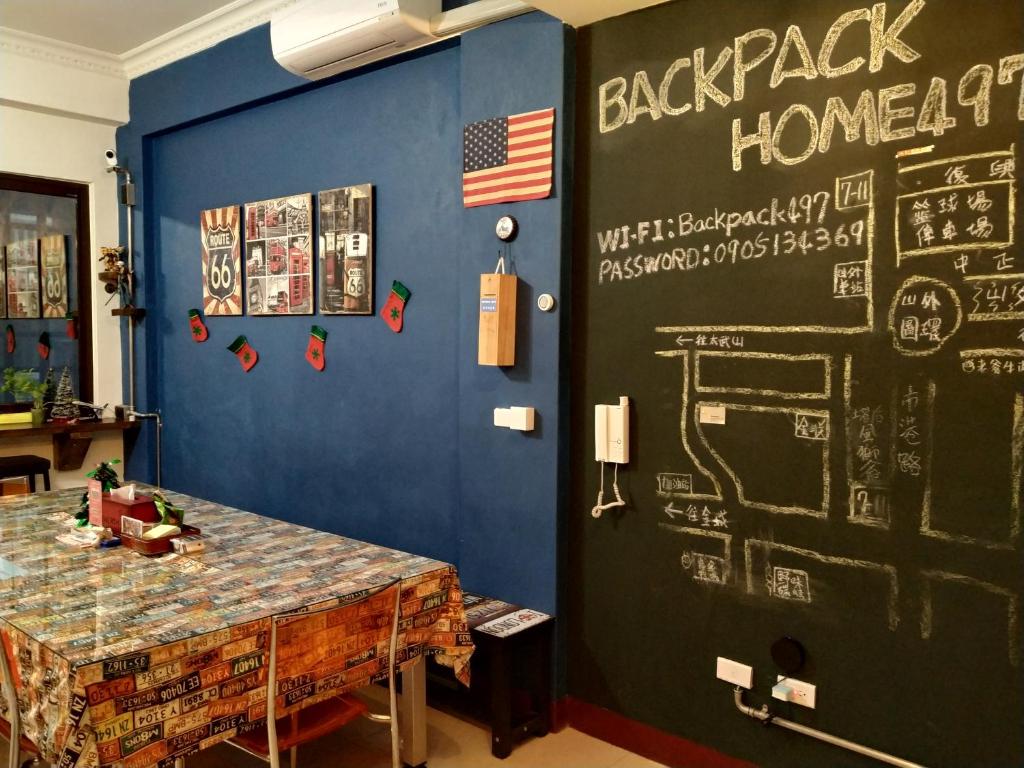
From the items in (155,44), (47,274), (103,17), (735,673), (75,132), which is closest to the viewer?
(735,673)

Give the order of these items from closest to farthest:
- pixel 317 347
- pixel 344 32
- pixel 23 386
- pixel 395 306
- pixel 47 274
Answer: pixel 344 32 → pixel 395 306 → pixel 317 347 → pixel 23 386 → pixel 47 274

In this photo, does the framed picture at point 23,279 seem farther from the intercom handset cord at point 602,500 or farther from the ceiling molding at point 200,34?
the intercom handset cord at point 602,500

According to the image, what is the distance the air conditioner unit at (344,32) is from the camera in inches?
127

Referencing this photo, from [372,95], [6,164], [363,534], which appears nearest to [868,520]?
[363,534]

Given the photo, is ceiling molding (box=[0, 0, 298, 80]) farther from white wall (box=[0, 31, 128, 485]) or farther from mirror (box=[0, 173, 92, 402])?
mirror (box=[0, 173, 92, 402])

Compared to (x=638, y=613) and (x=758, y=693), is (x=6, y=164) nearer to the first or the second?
(x=638, y=613)

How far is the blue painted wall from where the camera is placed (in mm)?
3043

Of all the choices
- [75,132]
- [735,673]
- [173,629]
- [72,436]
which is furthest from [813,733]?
[75,132]

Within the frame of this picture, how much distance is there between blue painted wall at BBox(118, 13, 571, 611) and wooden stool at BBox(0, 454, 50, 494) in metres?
0.66

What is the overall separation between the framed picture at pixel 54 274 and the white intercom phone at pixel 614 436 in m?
4.31

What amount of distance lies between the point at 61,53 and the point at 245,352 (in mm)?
2385

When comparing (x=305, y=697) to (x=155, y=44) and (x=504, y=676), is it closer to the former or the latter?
(x=504, y=676)

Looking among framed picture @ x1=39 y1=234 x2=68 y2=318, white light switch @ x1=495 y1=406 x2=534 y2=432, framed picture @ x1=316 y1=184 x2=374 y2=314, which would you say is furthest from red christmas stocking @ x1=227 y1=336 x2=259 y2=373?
white light switch @ x1=495 y1=406 x2=534 y2=432

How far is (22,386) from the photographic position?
507 cm
